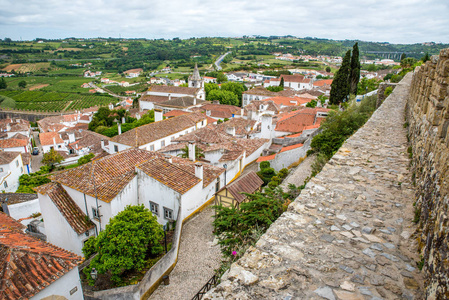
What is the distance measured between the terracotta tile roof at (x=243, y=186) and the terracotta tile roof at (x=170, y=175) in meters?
1.61

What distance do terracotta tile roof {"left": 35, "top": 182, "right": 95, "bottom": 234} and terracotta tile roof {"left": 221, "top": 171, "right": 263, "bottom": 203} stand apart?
6.35 metres

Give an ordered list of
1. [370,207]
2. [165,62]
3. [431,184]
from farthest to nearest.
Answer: [165,62]
[370,207]
[431,184]

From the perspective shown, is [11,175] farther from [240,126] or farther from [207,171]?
[207,171]

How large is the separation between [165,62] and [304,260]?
505ft

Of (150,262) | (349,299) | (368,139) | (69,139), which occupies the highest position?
(368,139)

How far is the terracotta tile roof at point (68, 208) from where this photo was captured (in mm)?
12039

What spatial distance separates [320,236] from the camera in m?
3.86

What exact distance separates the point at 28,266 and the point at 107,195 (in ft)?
13.3

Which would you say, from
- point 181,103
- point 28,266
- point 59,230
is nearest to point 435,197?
point 28,266

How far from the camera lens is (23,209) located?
1725cm

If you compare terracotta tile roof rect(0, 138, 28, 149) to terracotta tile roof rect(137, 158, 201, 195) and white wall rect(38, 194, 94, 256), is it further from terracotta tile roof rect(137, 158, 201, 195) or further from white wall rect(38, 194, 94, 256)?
terracotta tile roof rect(137, 158, 201, 195)

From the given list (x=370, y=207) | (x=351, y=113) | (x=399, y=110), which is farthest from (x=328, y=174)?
(x=351, y=113)

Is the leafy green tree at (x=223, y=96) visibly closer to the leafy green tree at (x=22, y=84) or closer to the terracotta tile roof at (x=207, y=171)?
the terracotta tile roof at (x=207, y=171)

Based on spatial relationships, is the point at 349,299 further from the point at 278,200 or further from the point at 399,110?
the point at 399,110
